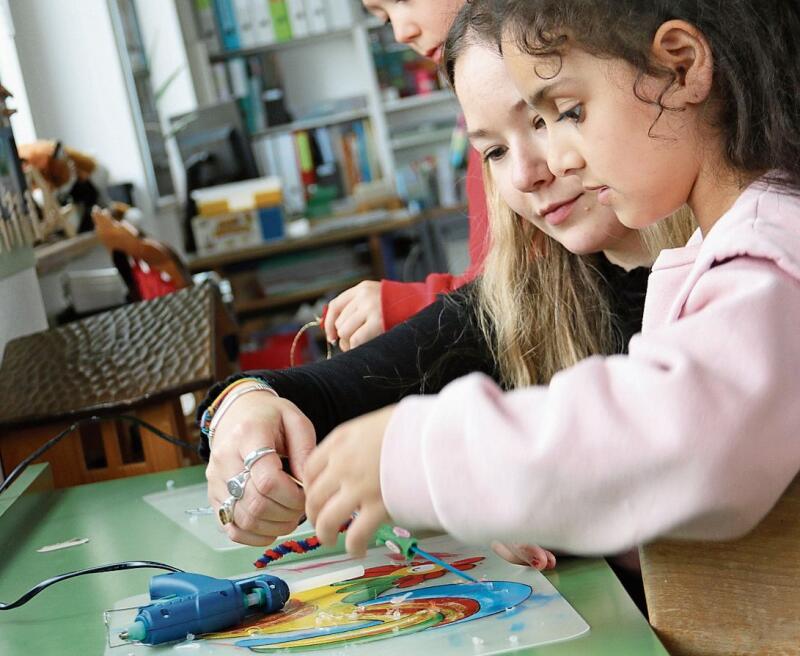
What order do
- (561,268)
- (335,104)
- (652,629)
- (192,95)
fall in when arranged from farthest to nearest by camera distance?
(335,104)
(192,95)
(561,268)
(652,629)

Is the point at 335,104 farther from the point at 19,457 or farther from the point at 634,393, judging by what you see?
the point at 634,393

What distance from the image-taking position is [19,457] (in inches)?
59.0

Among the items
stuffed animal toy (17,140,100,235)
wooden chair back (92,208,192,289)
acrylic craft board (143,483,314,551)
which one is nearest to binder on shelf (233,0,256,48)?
stuffed animal toy (17,140,100,235)

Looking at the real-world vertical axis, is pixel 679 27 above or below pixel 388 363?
above

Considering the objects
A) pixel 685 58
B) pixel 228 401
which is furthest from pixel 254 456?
pixel 685 58

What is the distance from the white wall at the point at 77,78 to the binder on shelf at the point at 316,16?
1.84 metres

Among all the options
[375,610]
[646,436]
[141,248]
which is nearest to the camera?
[646,436]

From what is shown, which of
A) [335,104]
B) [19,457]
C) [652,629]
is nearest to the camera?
[652,629]

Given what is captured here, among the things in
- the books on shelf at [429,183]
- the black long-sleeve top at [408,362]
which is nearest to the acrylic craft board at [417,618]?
the black long-sleeve top at [408,362]

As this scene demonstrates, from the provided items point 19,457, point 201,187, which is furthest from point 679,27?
point 201,187

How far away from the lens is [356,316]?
1.33 metres

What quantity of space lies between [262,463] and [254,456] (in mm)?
10

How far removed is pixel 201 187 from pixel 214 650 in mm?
3900

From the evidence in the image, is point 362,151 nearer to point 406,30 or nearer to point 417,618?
point 406,30
